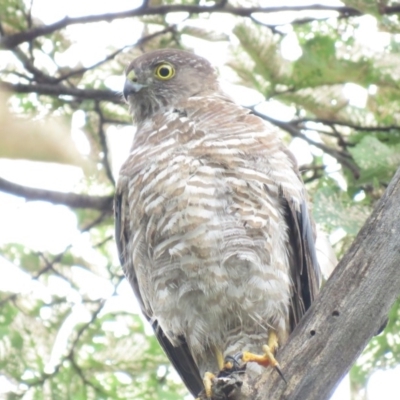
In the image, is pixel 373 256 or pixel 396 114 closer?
pixel 373 256

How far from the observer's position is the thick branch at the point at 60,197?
518 centimetres

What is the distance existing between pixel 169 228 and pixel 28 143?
911 millimetres

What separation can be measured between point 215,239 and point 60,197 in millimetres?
1314

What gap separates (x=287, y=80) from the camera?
5.33 meters

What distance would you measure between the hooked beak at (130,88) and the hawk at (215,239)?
0.65m

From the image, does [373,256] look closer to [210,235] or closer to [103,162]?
[210,235]

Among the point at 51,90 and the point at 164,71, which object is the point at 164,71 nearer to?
the point at 164,71

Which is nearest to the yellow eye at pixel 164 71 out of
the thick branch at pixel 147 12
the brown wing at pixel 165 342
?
the thick branch at pixel 147 12

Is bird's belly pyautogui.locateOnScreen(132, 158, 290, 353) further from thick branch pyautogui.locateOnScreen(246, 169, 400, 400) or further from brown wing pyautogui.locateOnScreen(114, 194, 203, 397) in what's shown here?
thick branch pyautogui.locateOnScreen(246, 169, 400, 400)

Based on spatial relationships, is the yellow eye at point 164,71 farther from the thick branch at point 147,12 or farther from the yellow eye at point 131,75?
the thick branch at point 147,12

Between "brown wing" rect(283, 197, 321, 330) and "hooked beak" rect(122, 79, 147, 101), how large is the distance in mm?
1484

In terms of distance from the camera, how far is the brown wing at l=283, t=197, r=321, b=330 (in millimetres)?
4688

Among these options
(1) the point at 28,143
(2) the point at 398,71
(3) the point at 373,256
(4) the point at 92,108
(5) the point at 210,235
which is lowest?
(3) the point at 373,256

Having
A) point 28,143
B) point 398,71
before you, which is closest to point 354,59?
point 398,71
